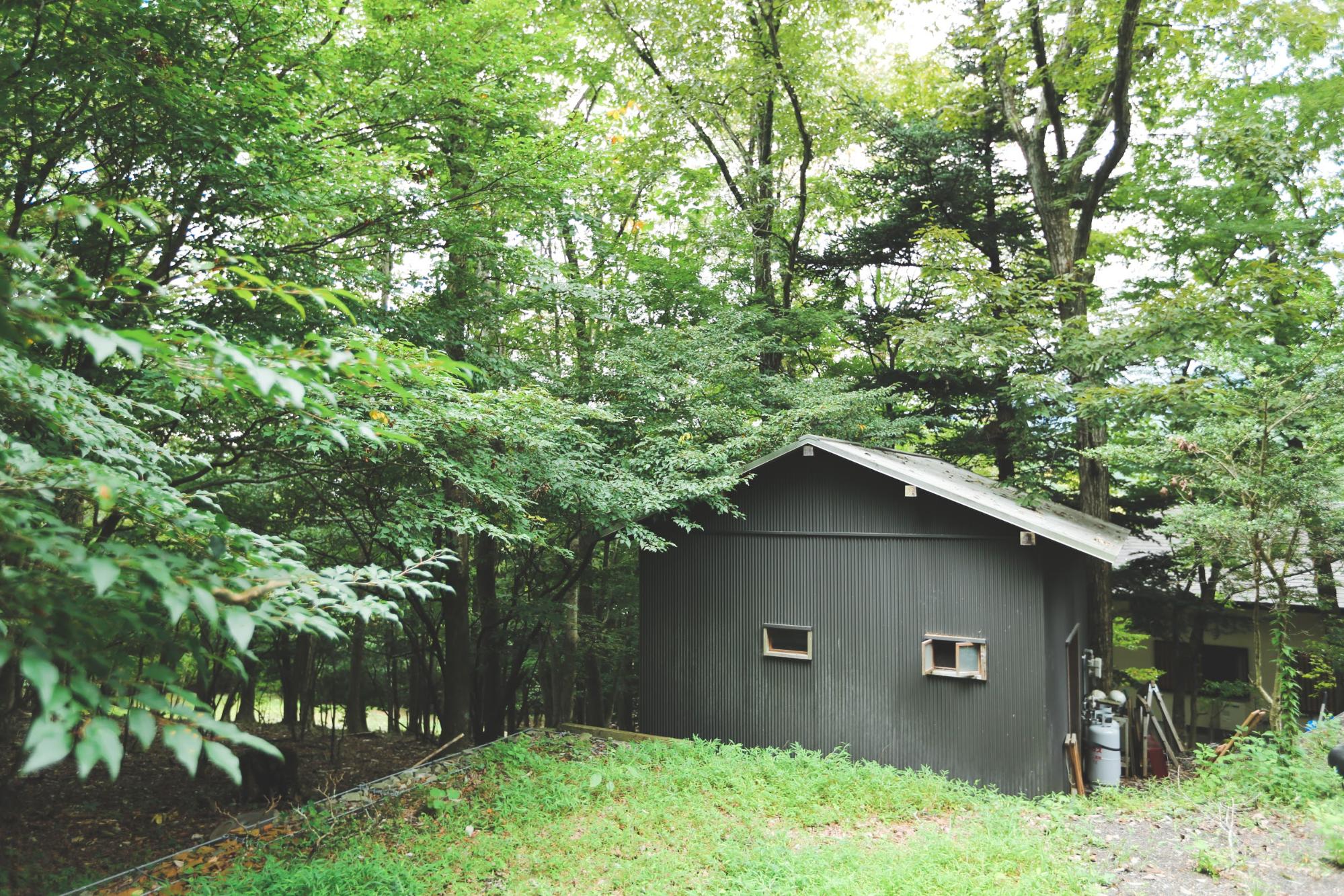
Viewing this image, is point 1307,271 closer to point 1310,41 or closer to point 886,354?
point 1310,41

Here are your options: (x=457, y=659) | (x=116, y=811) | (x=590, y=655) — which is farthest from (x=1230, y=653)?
(x=116, y=811)

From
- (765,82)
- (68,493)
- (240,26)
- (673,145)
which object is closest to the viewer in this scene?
(68,493)

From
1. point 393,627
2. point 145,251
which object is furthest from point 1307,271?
point 393,627

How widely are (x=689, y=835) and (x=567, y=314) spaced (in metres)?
9.59

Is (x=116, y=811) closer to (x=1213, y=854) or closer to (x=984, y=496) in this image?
(x=984, y=496)

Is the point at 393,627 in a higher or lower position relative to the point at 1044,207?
lower

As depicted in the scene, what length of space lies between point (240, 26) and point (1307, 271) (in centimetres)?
1180

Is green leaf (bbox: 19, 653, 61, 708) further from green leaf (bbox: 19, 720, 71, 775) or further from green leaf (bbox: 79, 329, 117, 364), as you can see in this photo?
green leaf (bbox: 79, 329, 117, 364)

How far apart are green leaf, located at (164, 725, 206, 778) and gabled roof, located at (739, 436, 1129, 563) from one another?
698cm

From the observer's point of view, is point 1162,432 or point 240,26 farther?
point 1162,432

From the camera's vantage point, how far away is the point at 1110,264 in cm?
1454

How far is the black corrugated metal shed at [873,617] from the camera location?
755cm

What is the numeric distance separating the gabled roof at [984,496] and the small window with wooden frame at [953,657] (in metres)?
1.40

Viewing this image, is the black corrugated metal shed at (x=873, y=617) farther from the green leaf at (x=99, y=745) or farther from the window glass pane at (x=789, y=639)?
the green leaf at (x=99, y=745)
